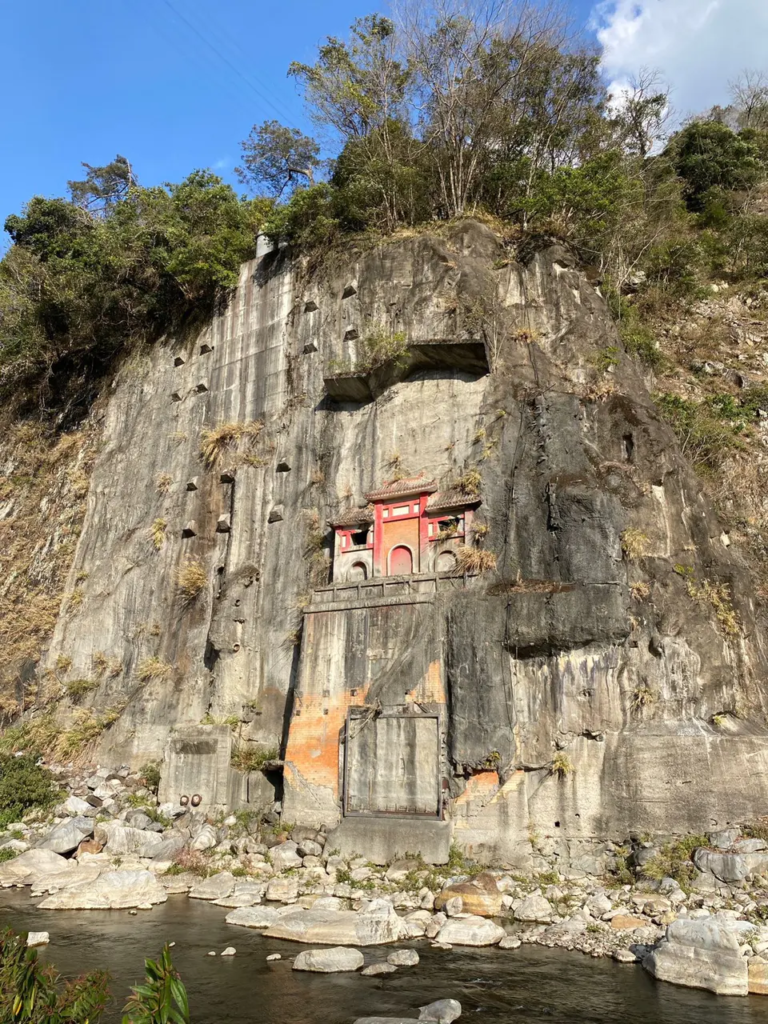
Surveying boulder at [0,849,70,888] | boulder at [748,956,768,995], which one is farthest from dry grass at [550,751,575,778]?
boulder at [0,849,70,888]

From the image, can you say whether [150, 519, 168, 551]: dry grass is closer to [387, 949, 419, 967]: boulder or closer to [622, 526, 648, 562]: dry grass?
[622, 526, 648, 562]: dry grass

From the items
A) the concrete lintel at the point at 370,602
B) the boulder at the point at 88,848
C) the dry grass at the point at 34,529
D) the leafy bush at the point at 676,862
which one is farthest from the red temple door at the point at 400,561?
the dry grass at the point at 34,529

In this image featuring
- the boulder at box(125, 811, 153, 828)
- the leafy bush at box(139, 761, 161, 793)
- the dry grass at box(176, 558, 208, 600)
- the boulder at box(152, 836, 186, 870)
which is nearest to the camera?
the boulder at box(152, 836, 186, 870)

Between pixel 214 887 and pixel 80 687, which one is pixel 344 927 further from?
pixel 80 687

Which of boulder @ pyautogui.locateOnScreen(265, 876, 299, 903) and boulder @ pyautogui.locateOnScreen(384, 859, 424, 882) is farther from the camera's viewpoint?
boulder @ pyautogui.locateOnScreen(384, 859, 424, 882)

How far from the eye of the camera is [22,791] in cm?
2023

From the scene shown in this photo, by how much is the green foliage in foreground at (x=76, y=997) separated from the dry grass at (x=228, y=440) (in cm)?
2146

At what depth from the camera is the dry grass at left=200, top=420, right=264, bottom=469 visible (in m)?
25.8

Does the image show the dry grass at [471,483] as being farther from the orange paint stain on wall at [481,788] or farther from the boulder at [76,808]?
the boulder at [76,808]

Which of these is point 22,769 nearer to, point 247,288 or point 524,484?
point 524,484

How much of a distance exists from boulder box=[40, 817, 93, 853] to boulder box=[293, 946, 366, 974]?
8.49 m

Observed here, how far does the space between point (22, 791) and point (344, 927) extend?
11527mm

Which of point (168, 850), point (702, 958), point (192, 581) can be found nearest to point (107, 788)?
point (168, 850)

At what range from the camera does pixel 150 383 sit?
30656 mm
